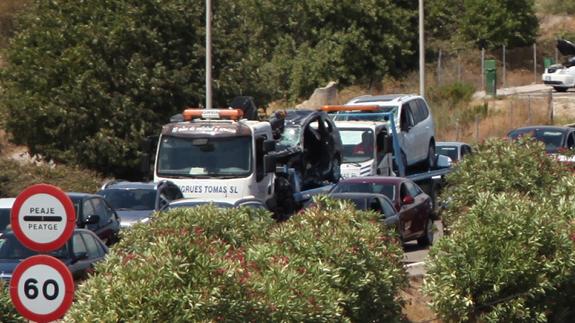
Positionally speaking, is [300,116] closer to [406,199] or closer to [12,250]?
[406,199]

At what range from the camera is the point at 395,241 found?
13430 millimetres

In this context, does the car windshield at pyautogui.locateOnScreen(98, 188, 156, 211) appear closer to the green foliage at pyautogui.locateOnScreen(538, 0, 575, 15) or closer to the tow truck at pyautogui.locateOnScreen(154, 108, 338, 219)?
the tow truck at pyautogui.locateOnScreen(154, 108, 338, 219)

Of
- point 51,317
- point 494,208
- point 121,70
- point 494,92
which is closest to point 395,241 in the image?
point 494,208

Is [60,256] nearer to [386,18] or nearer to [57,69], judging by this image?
[57,69]

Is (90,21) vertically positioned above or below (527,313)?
above

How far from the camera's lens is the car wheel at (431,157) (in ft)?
106

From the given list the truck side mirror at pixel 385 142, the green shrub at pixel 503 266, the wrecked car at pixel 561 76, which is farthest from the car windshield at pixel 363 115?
the wrecked car at pixel 561 76

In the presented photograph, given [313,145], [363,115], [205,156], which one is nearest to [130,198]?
[205,156]

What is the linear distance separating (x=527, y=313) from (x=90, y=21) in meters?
25.8

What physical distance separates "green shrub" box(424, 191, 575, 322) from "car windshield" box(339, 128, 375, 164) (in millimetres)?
14617

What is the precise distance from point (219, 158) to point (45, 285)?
1497 centimetres

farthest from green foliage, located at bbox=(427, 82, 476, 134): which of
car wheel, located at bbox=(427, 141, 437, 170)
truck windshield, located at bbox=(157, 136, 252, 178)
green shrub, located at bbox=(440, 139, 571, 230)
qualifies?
green shrub, located at bbox=(440, 139, 571, 230)

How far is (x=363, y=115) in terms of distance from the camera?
29984 millimetres

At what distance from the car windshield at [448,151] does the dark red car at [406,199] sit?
1001cm
